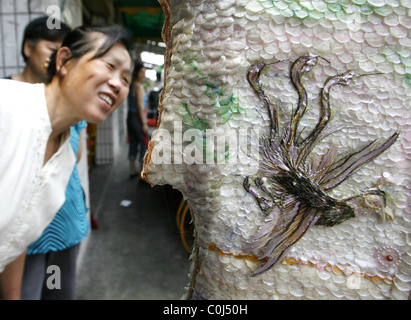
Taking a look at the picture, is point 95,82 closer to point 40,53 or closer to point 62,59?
point 62,59

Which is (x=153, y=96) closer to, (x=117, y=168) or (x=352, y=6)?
(x=117, y=168)

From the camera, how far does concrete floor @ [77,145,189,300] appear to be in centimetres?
148

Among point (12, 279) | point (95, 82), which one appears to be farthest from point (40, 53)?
point (12, 279)

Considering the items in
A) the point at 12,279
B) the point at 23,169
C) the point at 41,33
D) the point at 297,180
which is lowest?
the point at 12,279

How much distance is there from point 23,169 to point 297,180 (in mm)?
546

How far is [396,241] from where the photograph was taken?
42cm

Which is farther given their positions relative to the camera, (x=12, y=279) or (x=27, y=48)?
(x=27, y=48)

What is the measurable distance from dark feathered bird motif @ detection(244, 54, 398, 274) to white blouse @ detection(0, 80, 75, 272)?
48 centimetres

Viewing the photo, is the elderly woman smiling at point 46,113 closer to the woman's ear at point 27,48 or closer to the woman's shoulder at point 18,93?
the woman's shoulder at point 18,93

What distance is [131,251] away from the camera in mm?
1725

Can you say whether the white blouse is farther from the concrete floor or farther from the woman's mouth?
the concrete floor

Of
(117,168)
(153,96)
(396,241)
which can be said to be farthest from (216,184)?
(117,168)
